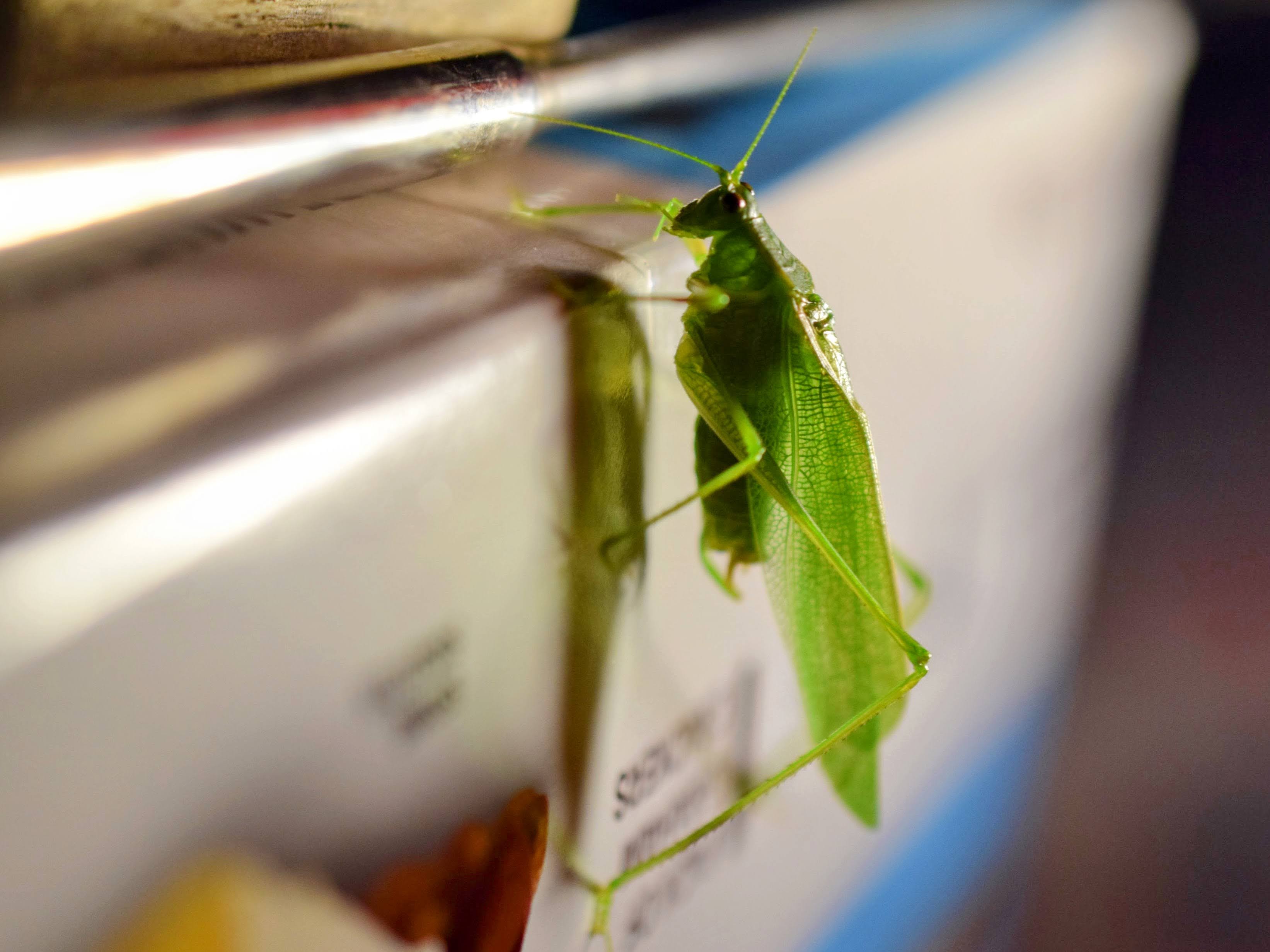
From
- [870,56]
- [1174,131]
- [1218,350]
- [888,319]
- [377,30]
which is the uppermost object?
[377,30]

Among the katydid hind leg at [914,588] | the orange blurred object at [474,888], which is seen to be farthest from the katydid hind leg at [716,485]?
the katydid hind leg at [914,588]

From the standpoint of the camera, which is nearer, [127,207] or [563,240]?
[127,207]

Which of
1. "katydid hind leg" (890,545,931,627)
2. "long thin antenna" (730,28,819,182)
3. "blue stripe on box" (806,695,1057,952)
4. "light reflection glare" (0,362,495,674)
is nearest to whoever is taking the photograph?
"light reflection glare" (0,362,495,674)

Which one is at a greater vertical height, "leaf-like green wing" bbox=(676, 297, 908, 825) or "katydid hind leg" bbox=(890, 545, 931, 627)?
"leaf-like green wing" bbox=(676, 297, 908, 825)

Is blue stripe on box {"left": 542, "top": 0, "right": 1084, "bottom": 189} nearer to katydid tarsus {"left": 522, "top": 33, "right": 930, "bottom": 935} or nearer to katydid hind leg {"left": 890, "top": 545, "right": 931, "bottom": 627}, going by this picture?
katydid tarsus {"left": 522, "top": 33, "right": 930, "bottom": 935}

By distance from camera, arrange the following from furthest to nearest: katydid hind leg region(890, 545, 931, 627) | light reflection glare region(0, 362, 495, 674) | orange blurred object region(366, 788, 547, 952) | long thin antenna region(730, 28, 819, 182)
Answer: katydid hind leg region(890, 545, 931, 627) → long thin antenna region(730, 28, 819, 182) → orange blurred object region(366, 788, 547, 952) → light reflection glare region(0, 362, 495, 674)

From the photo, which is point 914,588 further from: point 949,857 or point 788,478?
point 949,857

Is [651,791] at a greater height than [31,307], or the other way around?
[31,307]

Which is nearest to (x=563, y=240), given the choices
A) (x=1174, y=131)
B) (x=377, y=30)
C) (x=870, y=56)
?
(x=377, y=30)

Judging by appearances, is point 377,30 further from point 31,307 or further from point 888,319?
point 888,319

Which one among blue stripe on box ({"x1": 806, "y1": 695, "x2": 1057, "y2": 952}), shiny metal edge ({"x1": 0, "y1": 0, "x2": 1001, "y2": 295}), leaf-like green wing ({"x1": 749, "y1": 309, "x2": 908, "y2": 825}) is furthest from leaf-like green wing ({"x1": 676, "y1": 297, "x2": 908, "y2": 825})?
blue stripe on box ({"x1": 806, "y1": 695, "x2": 1057, "y2": 952})
